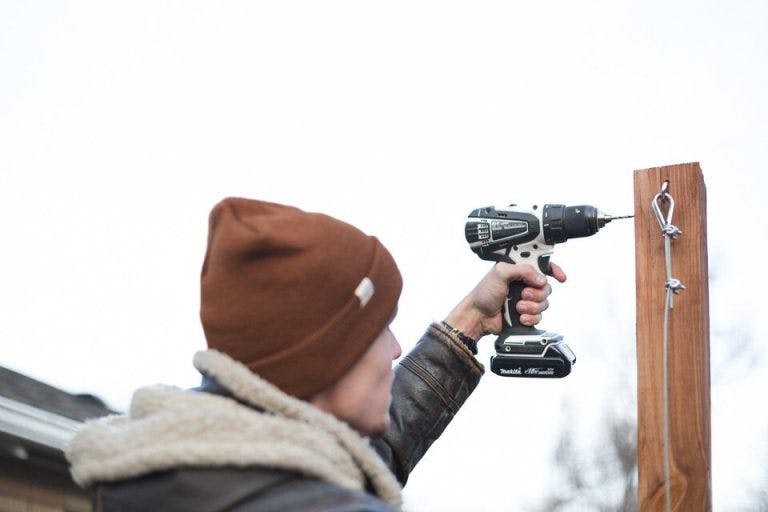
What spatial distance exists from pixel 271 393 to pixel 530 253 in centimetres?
151

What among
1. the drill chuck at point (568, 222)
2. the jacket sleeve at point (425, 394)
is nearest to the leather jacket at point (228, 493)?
the jacket sleeve at point (425, 394)

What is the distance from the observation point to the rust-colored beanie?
1700mm

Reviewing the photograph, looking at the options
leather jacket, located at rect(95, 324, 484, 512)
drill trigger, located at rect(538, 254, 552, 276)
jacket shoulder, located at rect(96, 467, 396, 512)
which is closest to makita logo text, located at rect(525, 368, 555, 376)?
drill trigger, located at rect(538, 254, 552, 276)

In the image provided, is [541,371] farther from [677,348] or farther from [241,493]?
[241,493]

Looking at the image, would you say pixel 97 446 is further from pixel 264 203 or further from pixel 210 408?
pixel 264 203

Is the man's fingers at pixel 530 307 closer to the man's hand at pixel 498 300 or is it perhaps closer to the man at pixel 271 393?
the man's hand at pixel 498 300

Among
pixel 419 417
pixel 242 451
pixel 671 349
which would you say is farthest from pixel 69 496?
pixel 242 451

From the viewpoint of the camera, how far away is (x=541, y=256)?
118 inches

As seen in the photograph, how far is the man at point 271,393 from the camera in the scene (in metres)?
1.52

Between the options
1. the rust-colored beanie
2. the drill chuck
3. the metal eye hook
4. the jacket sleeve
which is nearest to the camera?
the rust-colored beanie

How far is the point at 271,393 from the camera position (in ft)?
5.49

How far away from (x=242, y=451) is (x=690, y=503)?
1.44m

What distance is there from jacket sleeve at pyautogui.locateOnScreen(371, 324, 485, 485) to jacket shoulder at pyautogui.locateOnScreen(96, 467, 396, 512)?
3.70 feet

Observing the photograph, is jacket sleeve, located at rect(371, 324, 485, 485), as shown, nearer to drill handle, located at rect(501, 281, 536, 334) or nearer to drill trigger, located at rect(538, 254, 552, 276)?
drill handle, located at rect(501, 281, 536, 334)
